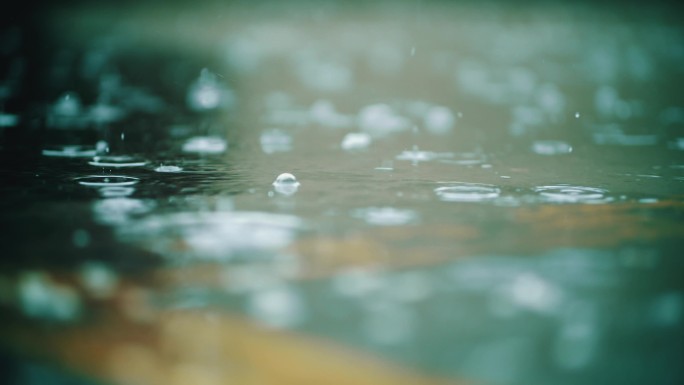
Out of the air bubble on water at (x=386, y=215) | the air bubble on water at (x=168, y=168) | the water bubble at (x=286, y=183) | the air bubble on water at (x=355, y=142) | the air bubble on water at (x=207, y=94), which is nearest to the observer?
the air bubble on water at (x=386, y=215)

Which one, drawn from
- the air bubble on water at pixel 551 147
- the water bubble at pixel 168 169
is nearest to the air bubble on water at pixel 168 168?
the water bubble at pixel 168 169

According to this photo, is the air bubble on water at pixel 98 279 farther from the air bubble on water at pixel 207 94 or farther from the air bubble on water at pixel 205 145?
the air bubble on water at pixel 207 94

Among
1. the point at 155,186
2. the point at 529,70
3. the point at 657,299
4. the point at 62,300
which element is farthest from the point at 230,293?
the point at 529,70

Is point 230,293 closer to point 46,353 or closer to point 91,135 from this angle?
point 46,353

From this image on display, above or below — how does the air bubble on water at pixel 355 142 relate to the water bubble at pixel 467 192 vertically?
above

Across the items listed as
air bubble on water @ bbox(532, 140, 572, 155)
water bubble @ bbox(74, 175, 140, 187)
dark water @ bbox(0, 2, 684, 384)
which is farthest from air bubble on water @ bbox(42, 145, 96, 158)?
air bubble on water @ bbox(532, 140, 572, 155)
